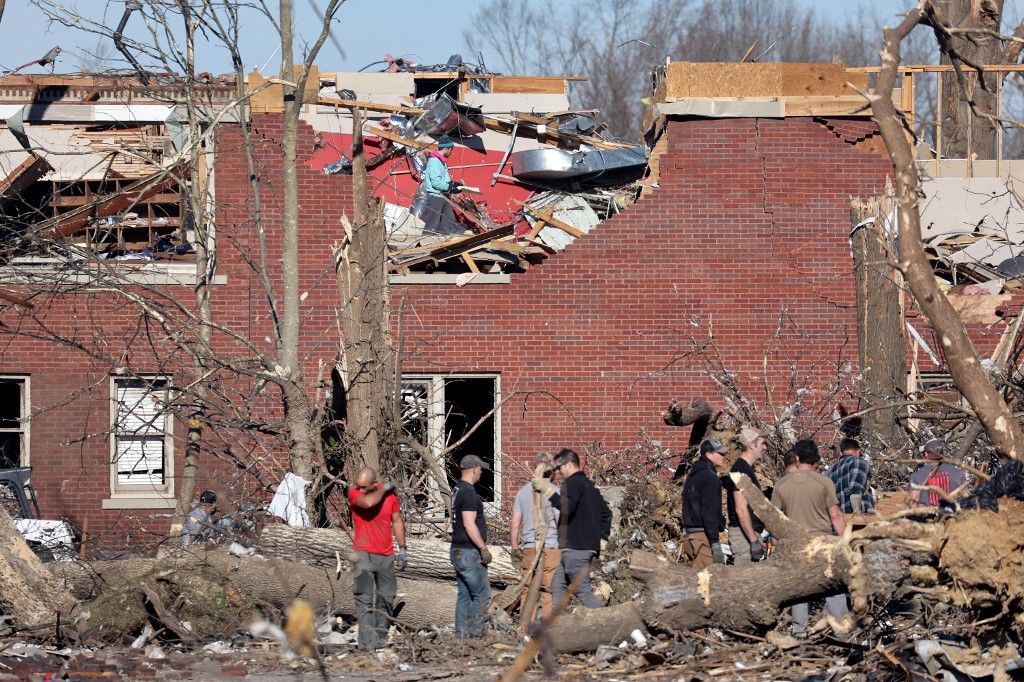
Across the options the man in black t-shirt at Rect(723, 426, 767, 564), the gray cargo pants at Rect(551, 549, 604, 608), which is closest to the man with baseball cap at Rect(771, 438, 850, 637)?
the man in black t-shirt at Rect(723, 426, 767, 564)

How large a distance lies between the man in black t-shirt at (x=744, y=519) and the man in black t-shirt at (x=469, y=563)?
7.38 ft

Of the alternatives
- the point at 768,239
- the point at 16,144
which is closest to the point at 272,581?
the point at 768,239

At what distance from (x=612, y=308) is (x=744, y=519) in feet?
18.3

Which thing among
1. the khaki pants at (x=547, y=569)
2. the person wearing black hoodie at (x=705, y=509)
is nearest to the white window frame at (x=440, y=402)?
the person wearing black hoodie at (x=705, y=509)

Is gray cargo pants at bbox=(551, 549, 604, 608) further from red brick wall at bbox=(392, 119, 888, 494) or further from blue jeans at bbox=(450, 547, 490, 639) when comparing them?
red brick wall at bbox=(392, 119, 888, 494)

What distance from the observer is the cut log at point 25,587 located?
33.1ft

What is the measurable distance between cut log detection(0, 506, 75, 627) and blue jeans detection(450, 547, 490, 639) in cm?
324

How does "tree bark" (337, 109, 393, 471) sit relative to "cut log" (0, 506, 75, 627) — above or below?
above

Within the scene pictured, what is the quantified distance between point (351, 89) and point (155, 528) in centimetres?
736

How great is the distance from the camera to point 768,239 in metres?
15.9

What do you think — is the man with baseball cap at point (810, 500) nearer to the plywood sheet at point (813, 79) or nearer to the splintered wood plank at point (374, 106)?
the plywood sheet at point (813, 79)

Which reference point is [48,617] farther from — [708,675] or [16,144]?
[16,144]

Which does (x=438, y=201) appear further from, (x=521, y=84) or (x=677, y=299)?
(x=521, y=84)

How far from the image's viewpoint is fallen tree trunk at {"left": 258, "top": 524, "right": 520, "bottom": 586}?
35.5 feet
